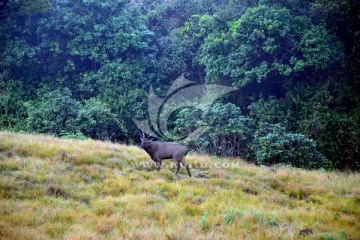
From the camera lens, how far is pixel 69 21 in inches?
956

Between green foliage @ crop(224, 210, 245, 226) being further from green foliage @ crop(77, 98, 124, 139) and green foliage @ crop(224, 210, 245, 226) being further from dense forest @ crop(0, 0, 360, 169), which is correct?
green foliage @ crop(77, 98, 124, 139)

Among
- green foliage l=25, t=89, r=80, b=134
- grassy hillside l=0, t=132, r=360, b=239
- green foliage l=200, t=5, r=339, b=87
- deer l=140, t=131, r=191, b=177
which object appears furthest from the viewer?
green foliage l=25, t=89, r=80, b=134

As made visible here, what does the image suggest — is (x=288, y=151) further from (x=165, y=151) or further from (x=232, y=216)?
(x=232, y=216)

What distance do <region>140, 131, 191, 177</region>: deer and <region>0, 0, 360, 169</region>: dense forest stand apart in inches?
261

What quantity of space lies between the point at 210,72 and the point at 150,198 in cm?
1514

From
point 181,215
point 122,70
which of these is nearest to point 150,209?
point 181,215

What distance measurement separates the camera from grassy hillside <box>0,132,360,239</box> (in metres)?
6.85

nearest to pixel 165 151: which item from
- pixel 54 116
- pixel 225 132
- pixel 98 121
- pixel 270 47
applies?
pixel 225 132

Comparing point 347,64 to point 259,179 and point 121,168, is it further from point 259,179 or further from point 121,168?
point 121,168

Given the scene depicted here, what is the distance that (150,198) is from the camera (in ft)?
28.3

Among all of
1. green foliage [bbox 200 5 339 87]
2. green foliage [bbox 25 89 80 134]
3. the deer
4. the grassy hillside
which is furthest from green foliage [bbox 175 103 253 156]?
green foliage [bbox 25 89 80 134]

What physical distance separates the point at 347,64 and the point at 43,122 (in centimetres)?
1947

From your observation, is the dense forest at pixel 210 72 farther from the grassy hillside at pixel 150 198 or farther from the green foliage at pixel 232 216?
the green foliage at pixel 232 216

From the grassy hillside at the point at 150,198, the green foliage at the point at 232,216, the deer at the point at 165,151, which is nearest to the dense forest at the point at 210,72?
the grassy hillside at the point at 150,198
